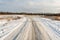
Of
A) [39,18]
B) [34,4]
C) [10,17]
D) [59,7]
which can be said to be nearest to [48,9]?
[59,7]

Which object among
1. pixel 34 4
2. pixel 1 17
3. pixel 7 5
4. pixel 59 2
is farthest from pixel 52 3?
pixel 1 17

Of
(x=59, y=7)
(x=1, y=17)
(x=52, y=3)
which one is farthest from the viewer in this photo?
(x=1, y=17)

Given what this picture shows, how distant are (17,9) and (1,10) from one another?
0.85 m

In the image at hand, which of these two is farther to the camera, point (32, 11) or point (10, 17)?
point (10, 17)

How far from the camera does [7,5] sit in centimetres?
848

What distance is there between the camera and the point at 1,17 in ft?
31.9

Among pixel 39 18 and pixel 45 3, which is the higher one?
pixel 45 3

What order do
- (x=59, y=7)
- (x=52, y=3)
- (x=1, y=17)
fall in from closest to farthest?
(x=59, y=7) → (x=52, y=3) → (x=1, y=17)

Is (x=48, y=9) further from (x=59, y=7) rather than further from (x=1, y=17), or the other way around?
(x=1, y=17)

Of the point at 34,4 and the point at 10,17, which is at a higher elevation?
the point at 34,4

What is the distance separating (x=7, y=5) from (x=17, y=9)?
23.9 inches

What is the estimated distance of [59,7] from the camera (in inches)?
315

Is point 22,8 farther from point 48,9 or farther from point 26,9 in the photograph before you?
point 48,9

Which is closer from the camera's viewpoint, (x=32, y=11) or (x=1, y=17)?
(x=32, y=11)
